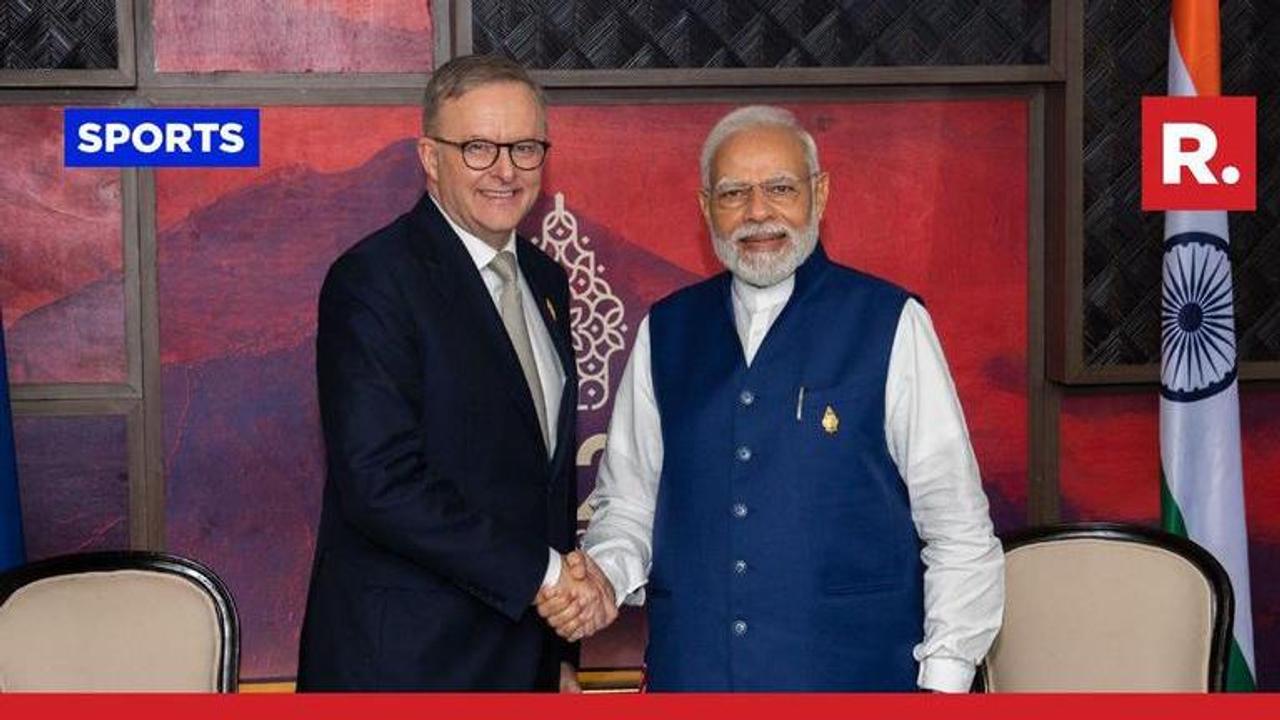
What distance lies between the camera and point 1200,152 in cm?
352

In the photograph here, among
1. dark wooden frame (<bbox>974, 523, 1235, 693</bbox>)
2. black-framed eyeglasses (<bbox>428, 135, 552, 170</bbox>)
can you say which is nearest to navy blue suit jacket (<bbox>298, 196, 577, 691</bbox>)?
black-framed eyeglasses (<bbox>428, 135, 552, 170</bbox>)

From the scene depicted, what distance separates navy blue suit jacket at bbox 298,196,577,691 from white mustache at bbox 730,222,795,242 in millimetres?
408

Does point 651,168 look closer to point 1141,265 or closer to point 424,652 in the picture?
point 1141,265

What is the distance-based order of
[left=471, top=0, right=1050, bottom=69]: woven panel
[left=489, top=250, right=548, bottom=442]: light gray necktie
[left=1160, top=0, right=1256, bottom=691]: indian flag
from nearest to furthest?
1. [left=489, top=250, right=548, bottom=442]: light gray necktie
2. [left=1160, top=0, right=1256, bottom=691]: indian flag
3. [left=471, top=0, right=1050, bottom=69]: woven panel

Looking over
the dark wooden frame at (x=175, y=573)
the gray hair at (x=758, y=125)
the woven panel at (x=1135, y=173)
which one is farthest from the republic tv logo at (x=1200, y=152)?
the dark wooden frame at (x=175, y=573)

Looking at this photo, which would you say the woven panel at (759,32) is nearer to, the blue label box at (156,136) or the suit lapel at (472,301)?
the blue label box at (156,136)

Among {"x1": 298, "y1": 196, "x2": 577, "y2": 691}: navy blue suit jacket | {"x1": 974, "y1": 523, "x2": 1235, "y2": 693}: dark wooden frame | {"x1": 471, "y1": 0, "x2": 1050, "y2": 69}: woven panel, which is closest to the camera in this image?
{"x1": 298, "y1": 196, "x2": 577, "y2": 691}: navy blue suit jacket

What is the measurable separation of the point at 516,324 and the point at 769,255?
0.45m

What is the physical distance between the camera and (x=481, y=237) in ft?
8.07

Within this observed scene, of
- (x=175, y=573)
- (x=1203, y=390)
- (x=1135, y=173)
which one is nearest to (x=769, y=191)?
(x=175, y=573)

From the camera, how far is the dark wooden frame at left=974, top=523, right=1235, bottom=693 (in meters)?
2.66

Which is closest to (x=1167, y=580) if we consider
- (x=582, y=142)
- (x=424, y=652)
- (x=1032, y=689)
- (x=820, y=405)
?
(x=1032, y=689)

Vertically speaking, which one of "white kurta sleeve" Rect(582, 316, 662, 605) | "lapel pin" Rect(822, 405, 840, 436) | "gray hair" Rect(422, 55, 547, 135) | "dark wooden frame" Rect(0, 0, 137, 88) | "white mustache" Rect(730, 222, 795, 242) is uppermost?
"dark wooden frame" Rect(0, 0, 137, 88)

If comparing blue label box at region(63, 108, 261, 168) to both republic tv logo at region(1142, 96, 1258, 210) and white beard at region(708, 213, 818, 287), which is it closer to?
white beard at region(708, 213, 818, 287)
